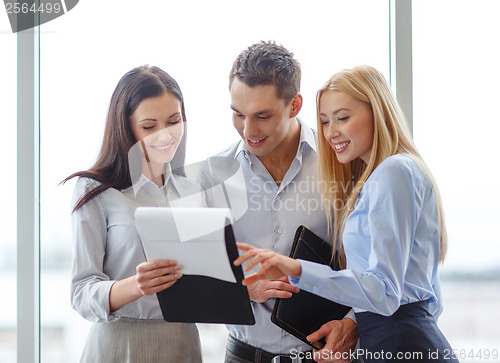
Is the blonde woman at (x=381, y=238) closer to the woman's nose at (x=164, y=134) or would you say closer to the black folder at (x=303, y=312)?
the black folder at (x=303, y=312)

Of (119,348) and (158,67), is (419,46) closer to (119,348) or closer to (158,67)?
(158,67)

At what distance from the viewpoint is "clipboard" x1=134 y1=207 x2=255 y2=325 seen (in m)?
1.13

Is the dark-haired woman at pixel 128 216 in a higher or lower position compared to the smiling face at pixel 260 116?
lower

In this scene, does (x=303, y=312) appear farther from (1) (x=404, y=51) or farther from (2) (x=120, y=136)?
(1) (x=404, y=51)

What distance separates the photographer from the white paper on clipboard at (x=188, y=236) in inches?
44.3

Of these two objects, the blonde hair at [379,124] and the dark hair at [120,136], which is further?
the dark hair at [120,136]

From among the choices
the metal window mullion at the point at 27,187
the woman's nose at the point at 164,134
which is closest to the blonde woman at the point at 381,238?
the woman's nose at the point at 164,134

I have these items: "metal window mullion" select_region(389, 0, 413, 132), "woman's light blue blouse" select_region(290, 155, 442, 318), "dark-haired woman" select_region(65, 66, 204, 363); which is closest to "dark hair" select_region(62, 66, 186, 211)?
"dark-haired woman" select_region(65, 66, 204, 363)

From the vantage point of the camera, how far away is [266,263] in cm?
113

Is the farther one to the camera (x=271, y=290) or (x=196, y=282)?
(x=271, y=290)

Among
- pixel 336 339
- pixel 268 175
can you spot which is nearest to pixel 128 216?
pixel 268 175

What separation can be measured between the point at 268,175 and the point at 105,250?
1.79 feet

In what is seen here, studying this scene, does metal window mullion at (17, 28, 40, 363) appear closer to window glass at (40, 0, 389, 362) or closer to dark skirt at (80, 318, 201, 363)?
window glass at (40, 0, 389, 362)

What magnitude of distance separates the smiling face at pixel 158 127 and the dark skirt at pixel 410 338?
781 mm
